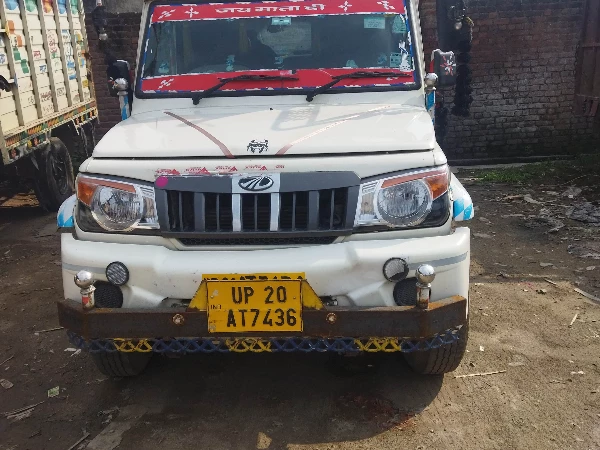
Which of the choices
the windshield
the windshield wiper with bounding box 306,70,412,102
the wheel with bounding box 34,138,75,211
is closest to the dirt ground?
the windshield wiper with bounding box 306,70,412,102

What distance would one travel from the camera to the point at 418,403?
3.01 metres

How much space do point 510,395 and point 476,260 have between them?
211 cm

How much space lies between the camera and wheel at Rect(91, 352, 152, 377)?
3117 millimetres

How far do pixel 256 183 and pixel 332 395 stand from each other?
1199 mm

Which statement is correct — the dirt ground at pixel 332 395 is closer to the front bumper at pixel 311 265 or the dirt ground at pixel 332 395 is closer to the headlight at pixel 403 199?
the front bumper at pixel 311 265

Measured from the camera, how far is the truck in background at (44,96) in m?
5.99

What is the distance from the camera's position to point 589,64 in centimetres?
809

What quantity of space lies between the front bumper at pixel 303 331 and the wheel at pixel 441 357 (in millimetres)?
224

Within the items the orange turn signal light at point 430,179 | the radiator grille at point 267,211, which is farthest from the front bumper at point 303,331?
the orange turn signal light at point 430,179

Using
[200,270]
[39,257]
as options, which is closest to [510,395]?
[200,270]

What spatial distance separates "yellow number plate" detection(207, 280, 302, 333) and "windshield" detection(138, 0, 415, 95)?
1467mm

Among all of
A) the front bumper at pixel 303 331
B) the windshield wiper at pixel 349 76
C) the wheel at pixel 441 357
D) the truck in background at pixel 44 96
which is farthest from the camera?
the truck in background at pixel 44 96

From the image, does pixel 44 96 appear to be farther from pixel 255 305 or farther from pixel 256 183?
pixel 255 305

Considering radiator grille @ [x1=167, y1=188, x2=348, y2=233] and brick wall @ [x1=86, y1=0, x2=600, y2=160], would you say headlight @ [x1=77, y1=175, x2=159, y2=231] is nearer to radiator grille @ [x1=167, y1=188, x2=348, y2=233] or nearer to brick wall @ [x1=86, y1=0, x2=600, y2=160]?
radiator grille @ [x1=167, y1=188, x2=348, y2=233]
